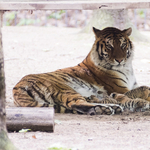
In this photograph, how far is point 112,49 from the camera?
5523 mm

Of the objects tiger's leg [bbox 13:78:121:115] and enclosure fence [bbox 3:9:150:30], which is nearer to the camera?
tiger's leg [bbox 13:78:121:115]

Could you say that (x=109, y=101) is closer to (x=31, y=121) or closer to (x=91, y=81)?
(x=91, y=81)

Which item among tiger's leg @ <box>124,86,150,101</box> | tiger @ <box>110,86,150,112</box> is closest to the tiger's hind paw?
tiger @ <box>110,86,150,112</box>

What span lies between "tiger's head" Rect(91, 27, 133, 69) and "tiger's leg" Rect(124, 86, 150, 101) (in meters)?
0.48

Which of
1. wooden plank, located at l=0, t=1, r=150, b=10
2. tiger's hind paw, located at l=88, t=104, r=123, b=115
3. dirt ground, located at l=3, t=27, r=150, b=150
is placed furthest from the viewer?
tiger's hind paw, located at l=88, t=104, r=123, b=115

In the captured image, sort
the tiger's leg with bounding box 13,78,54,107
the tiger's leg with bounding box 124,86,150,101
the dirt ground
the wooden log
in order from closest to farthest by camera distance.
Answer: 1. the dirt ground
2. the wooden log
3. the tiger's leg with bounding box 13,78,54,107
4. the tiger's leg with bounding box 124,86,150,101

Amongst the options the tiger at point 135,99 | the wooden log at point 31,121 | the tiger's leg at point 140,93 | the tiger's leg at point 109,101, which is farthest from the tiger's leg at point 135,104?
the wooden log at point 31,121

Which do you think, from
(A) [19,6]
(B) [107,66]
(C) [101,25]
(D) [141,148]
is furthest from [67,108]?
(C) [101,25]

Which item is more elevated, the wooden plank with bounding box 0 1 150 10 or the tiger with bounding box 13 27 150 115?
the wooden plank with bounding box 0 1 150 10

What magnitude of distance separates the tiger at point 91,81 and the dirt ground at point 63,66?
36 centimetres

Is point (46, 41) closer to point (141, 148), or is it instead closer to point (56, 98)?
point (56, 98)

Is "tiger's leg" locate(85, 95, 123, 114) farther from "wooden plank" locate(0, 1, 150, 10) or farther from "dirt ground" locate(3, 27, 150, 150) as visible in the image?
"wooden plank" locate(0, 1, 150, 10)

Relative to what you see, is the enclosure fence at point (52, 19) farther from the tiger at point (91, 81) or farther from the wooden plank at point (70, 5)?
the wooden plank at point (70, 5)

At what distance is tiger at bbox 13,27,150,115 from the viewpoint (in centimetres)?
498
